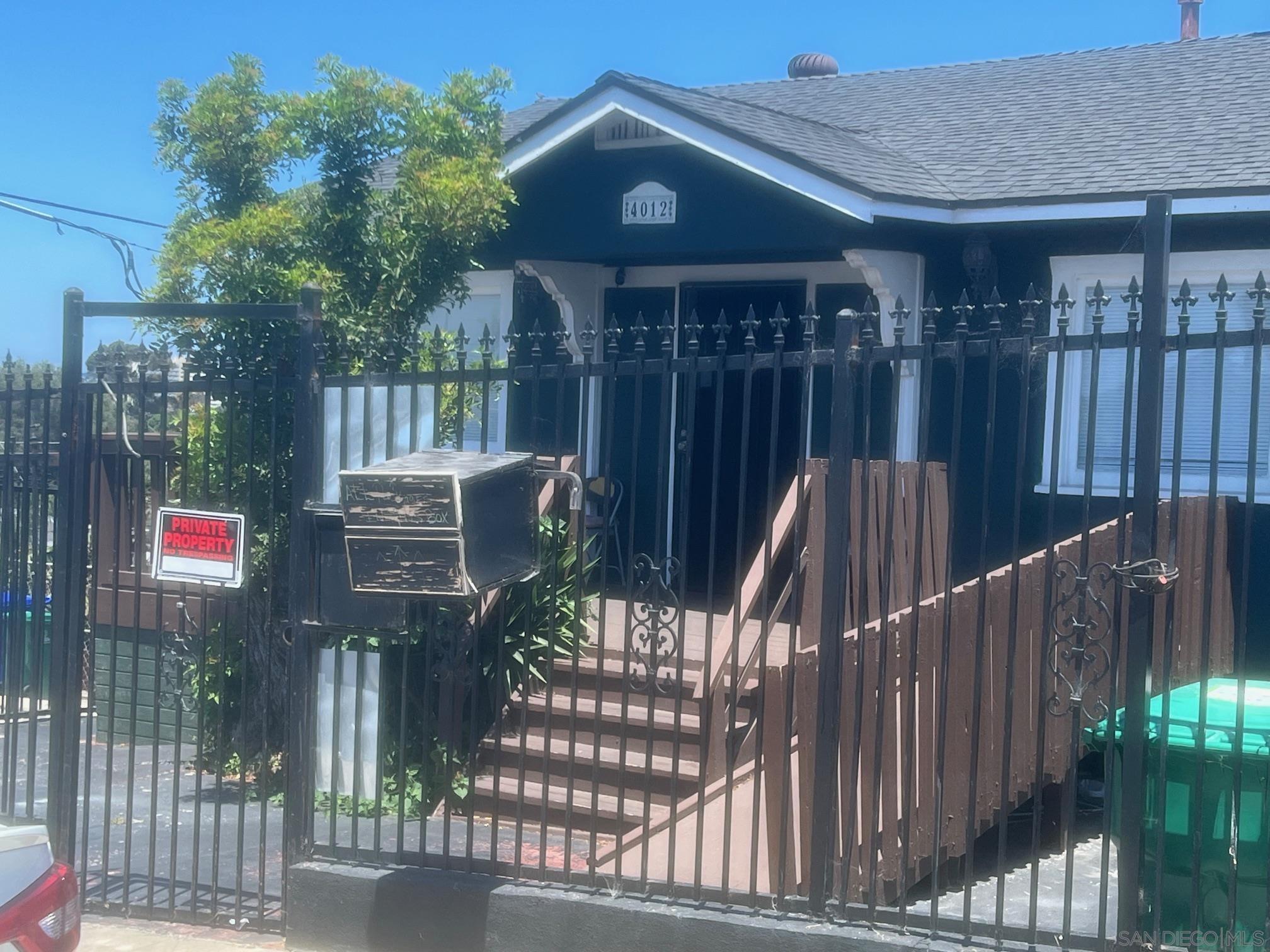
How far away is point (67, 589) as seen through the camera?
17.0 ft

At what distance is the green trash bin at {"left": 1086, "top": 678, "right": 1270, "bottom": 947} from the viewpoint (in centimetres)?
404

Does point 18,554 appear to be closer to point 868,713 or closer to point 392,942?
point 392,942

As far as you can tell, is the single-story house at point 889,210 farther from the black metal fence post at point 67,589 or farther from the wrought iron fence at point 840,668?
the black metal fence post at point 67,589

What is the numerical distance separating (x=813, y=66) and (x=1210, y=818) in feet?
34.9

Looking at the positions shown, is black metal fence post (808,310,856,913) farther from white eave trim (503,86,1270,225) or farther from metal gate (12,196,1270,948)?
white eave trim (503,86,1270,225)

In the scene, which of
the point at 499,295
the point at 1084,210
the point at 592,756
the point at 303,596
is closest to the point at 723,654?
the point at 592,756

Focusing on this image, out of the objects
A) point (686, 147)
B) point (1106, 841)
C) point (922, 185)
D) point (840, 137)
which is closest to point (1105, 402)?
point (922, 185)

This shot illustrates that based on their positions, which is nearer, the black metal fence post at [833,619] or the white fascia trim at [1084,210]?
the black metal fence post at [833,619]

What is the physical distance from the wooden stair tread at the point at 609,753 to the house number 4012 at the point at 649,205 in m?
3.69

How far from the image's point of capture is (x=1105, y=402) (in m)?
7.68

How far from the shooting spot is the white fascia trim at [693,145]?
7.44m

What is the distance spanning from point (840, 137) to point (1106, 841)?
6.01 metres

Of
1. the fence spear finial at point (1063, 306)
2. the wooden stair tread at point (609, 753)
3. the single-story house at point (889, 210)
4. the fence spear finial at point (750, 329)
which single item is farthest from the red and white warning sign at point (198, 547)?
the fence spear finial at point (1063, 306)

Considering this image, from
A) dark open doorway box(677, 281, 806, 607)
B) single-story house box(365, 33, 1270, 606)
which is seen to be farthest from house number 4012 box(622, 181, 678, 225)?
dark open doorway box(677, 281, 806, 607)
